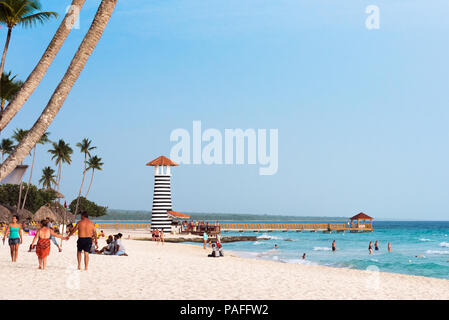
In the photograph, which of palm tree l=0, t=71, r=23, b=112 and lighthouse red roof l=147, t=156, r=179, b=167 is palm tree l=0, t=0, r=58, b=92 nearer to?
palm tree l=0, t=71, r=23, b=112

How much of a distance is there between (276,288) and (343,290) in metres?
1.77

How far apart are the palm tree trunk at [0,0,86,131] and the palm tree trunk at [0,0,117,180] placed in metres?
0.67

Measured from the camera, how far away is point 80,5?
10633 millimetres

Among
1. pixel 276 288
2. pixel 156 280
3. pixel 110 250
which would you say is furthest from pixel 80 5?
pixel 110 250

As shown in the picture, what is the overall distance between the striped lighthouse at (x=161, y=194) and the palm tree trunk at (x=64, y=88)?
43129mm

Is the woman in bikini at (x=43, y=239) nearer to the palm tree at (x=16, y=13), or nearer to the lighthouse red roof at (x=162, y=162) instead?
the palm tree at (x=16, y=13)

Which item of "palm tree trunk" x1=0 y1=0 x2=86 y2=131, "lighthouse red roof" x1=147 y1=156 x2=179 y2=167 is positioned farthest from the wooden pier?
"palm tree trunk" x1=0 y1=0 x2=86 y2=131

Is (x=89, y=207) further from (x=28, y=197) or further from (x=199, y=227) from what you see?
(x=199, y=227)

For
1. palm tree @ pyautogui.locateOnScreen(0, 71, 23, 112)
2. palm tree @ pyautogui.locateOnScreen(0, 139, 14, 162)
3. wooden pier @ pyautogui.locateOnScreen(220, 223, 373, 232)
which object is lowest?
wooden pier @ pyautogui.locateOnScreen(220, 223, 373, 232)

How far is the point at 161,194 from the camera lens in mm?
53219

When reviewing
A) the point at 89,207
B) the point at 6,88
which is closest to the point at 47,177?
the point at 89,207

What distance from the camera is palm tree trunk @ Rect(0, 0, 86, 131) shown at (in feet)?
33.2

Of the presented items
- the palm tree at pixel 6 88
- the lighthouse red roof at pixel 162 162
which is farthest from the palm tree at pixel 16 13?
the lighthouse red roof at pixel 162 162
